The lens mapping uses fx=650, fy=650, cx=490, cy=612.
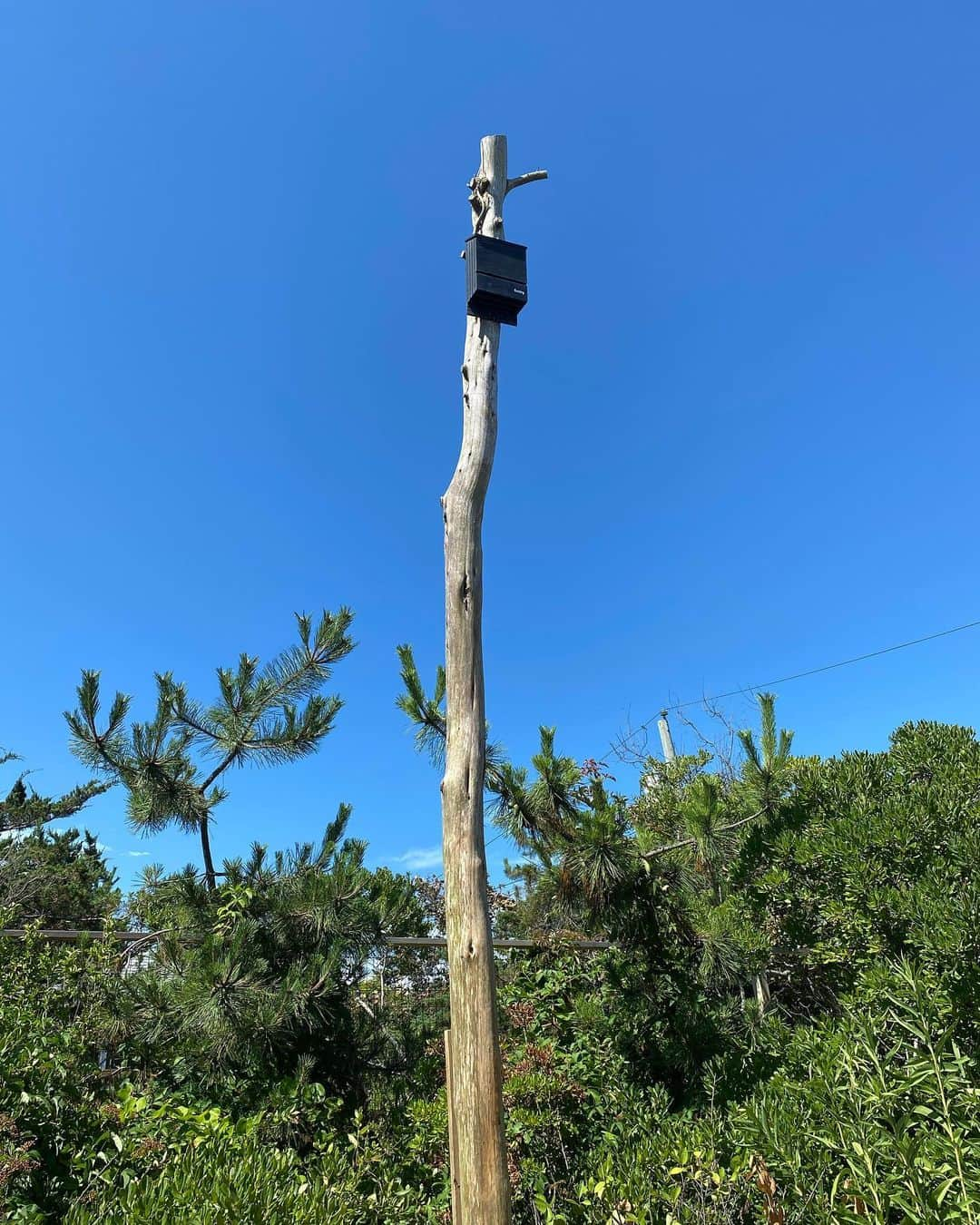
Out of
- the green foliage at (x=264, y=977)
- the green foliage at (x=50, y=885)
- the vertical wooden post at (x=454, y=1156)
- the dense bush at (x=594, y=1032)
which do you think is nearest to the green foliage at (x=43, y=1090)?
the dense bush at (x=594, y=1032)

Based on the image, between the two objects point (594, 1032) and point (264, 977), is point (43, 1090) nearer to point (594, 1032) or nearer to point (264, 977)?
point (264, 977)

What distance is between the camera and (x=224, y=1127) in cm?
222

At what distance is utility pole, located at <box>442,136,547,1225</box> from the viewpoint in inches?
66.9

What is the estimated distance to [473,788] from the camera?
2100mm

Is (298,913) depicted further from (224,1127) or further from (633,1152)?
(633,1152)

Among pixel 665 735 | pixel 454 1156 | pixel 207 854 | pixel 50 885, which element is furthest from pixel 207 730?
pixel 665 735

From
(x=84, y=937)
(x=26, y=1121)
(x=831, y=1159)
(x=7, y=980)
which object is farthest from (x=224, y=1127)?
(x=831, y=1159)

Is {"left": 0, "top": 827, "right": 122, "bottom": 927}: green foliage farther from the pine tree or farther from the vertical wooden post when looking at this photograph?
→ the vertical wooden post

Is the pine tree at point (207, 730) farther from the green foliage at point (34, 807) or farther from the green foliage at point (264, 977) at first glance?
the green foliage at point (34, 807)

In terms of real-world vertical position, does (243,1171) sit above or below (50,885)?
below

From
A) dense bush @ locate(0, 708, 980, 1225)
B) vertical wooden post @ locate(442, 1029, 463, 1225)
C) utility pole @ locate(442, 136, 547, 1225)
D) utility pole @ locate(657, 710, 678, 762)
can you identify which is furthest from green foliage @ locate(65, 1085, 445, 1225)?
utility pole @ locate(657, 710, 678, 762)

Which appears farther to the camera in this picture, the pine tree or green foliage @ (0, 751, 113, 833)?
green foliage @ (0, 751, 113, 833)

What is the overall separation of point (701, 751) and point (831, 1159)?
5.80 metres

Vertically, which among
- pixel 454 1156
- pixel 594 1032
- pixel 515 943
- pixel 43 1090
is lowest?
pixel 594 1032
